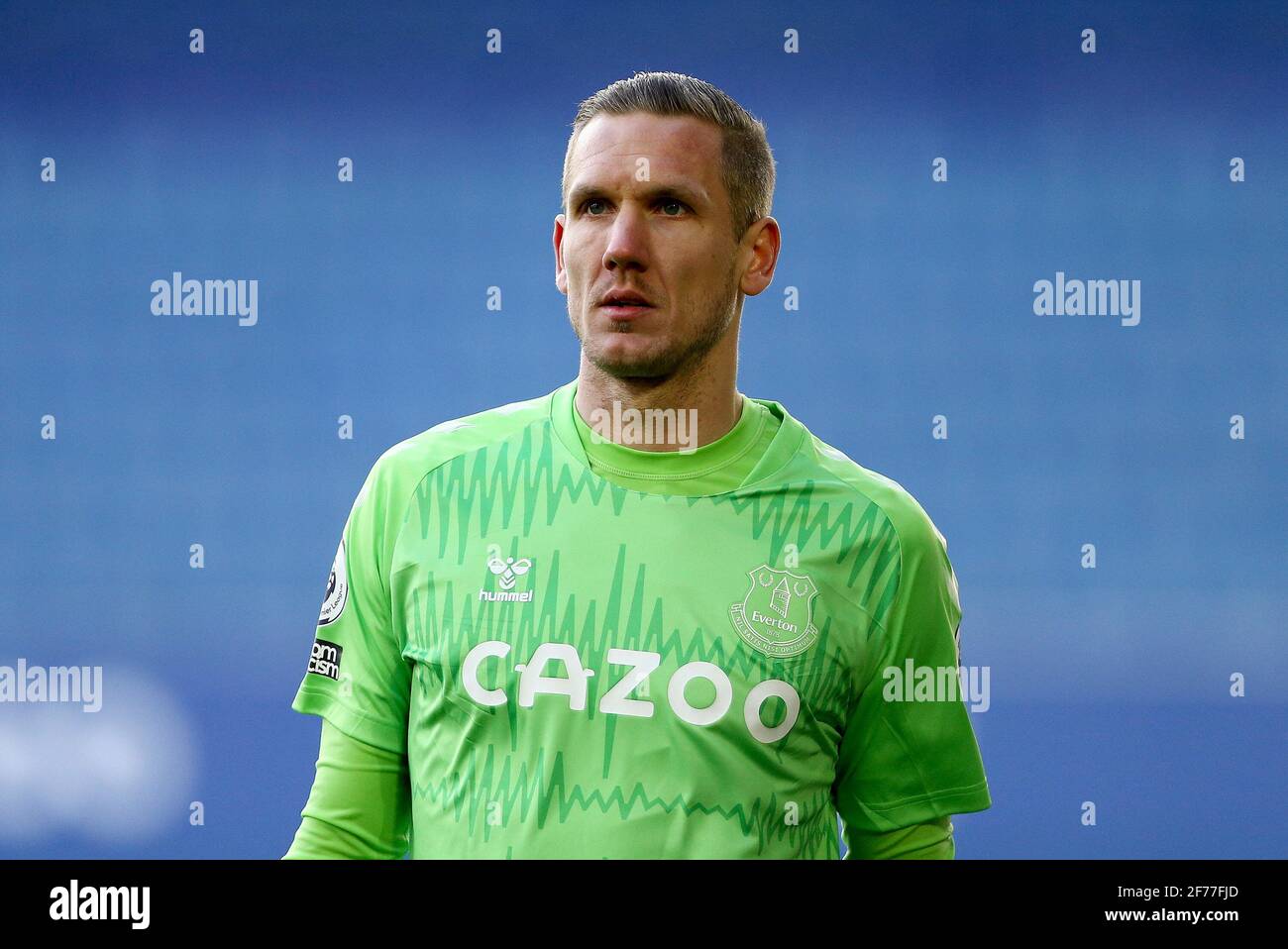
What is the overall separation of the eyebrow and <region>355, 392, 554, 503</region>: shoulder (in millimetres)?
316

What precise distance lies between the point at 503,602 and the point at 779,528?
1.37ft

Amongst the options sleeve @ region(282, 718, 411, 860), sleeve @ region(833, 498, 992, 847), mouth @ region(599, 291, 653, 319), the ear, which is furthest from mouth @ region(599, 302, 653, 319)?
sleeve @ region(282, 718, 411, 860)

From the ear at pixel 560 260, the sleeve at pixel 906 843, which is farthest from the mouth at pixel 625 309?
the sleeve at pixel 906 843

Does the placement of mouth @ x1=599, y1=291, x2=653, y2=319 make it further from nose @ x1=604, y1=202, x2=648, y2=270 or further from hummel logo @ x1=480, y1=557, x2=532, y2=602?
hummel logo @ x1=480, y1=557, x2=532, y2=602

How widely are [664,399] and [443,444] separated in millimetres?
348

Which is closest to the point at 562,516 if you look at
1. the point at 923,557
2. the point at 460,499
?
the point at 460,499

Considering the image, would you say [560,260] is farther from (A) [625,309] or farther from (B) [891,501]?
(B) [891,501]

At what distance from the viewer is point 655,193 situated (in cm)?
181

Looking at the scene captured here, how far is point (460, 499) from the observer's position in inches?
72.2

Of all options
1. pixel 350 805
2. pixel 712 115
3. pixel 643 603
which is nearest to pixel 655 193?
pixel 712 115

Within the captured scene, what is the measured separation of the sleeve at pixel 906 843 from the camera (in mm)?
1894

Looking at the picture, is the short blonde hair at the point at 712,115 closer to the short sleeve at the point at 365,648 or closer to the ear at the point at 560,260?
the ear at the point at 560,260

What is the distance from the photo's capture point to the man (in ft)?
5.56

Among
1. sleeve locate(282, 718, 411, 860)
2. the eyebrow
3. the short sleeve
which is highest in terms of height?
the eyebrow
